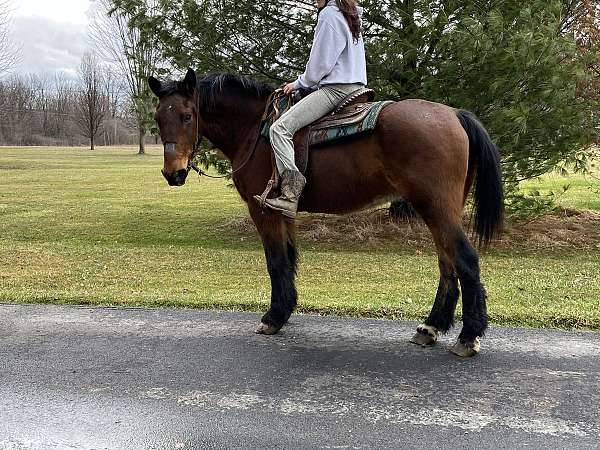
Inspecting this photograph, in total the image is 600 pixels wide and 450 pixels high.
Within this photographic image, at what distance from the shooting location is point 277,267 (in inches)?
195

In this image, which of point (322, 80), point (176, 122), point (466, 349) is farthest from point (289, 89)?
point (466, 349)

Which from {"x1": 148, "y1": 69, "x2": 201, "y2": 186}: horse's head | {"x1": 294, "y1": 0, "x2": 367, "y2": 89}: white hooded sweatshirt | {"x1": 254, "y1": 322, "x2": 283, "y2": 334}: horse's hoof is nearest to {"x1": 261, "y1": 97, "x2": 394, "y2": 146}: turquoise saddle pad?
{"x1": 294, "y1": 0, "x2": 367, "y2": 89}: white hooded sweatshirt

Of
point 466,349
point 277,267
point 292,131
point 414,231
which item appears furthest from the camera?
point 414,231

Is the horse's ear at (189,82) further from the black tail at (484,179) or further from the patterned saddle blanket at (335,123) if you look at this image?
the black tail at (484,179)

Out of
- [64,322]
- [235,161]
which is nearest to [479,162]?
[235,161]

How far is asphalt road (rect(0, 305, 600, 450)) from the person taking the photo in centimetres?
314

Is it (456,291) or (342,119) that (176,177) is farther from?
(456,291)

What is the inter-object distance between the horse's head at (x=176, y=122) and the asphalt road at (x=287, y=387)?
57.0 inches

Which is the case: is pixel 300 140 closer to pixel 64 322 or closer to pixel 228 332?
pixel 228 332

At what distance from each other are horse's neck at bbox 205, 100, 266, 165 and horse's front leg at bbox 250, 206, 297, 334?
0.58 meters

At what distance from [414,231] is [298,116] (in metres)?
8.13

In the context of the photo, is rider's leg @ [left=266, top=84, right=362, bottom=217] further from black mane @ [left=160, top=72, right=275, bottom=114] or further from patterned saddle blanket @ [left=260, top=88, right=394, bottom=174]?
black mane @ [left=160, top=72, right=275, bottom=114]

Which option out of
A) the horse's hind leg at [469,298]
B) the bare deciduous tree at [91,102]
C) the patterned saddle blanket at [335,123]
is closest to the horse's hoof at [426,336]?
the horse's hind leg at [469,298]

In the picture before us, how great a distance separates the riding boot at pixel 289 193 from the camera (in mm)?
4508
